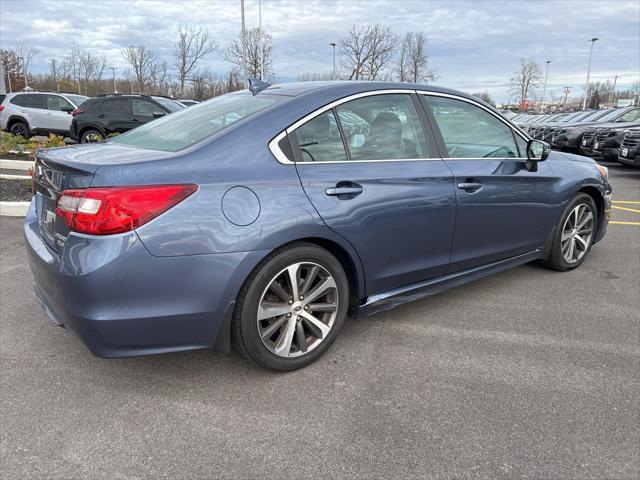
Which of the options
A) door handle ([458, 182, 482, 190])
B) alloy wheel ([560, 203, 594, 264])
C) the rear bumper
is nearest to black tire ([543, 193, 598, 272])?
alloy wheel ([560, 203, 594, 264])

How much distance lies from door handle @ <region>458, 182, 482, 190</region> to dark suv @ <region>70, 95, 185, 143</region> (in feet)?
37.9

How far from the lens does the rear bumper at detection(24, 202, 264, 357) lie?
2.28m

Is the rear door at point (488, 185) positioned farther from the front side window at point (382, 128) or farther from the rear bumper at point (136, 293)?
the rear bumper at point (136, 293)

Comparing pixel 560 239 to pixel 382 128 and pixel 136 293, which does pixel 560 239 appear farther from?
pixel 136 293

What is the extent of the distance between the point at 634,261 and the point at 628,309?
1504mm

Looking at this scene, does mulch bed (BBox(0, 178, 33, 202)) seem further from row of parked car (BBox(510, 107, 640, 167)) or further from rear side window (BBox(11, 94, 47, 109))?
row of parked car (BBox(510, 107, 640, 167))

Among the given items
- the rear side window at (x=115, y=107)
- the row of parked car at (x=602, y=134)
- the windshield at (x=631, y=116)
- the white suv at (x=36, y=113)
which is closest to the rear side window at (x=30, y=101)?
the white suv at (x=36, y=113)

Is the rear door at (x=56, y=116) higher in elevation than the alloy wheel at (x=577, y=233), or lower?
higher

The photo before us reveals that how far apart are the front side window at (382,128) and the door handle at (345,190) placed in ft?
0.65

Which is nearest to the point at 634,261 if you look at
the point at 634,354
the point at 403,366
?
the point at 634,354

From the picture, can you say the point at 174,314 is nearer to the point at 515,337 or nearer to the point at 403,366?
the point at 403,366

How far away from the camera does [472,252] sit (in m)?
3.66

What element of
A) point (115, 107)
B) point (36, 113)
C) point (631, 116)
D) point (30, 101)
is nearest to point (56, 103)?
point (36, 113)

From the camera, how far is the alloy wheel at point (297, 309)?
8.96 ft
